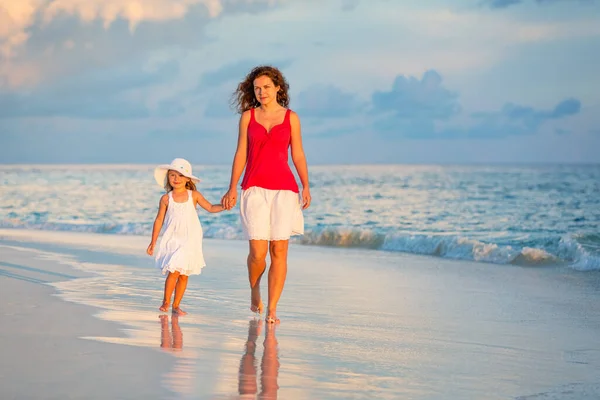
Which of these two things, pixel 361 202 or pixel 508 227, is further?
pixel 361 202

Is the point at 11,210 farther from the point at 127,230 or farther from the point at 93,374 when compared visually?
the point at 93,374

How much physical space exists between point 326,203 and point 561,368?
27891mm

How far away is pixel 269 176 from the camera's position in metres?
6.62

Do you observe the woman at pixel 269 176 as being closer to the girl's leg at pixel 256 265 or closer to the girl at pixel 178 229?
the girl's leg at pixel 256 265

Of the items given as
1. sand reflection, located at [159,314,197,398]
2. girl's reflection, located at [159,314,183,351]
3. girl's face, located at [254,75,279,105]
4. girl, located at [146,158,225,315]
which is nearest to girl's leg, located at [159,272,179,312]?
girl, located at [146,158,225,315]

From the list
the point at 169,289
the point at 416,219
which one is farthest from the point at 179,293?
the point at 416,219

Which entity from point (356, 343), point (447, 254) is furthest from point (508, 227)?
point (356, 343)

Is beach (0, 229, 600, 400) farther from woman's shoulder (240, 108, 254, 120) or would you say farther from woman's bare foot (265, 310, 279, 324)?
woman's shoulder (240, 108, 254, 120)

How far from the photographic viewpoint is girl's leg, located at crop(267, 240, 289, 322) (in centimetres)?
675

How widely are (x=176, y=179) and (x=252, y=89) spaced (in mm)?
1030

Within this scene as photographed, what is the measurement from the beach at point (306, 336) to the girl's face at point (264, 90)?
5.62 feet

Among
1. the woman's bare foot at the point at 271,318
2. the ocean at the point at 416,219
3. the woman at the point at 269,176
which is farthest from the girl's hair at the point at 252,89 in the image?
the ocean at the point at 416,219

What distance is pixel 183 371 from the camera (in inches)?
187

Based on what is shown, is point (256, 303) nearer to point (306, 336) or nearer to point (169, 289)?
point (169, 289)
